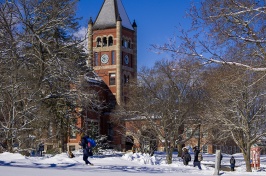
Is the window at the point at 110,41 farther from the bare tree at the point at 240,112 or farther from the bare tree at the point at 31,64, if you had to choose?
the bare tree at the point at 31,64

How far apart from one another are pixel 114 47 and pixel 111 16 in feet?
19.0

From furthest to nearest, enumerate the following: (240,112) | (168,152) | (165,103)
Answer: (165,103)
(168,152)
(240,112)

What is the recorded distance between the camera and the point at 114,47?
7300 centimetres

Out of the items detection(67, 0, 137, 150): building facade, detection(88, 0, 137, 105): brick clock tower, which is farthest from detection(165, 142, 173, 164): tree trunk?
detection(88, 0, 137, 105): brick clock tower

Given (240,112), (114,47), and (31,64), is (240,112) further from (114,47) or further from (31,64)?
(114,47)

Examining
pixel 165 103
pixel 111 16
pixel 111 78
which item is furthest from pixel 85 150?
pixel 111 16

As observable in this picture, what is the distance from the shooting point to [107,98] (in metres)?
70.8

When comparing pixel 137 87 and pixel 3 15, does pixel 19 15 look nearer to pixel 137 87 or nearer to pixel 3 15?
pixel 3 15

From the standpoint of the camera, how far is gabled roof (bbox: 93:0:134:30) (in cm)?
7438

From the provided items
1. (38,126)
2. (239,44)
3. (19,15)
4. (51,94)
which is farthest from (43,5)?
(239,44)

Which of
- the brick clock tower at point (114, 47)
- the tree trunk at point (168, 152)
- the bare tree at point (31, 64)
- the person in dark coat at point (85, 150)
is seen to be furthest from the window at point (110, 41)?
the person in dark coat at point (85, 150)

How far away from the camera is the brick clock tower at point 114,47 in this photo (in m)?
71.9

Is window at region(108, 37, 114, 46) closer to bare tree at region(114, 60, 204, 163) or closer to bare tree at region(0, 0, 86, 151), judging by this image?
bare tree at region(114, 60, 204, 163)

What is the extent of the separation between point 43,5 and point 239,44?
44.8ft
